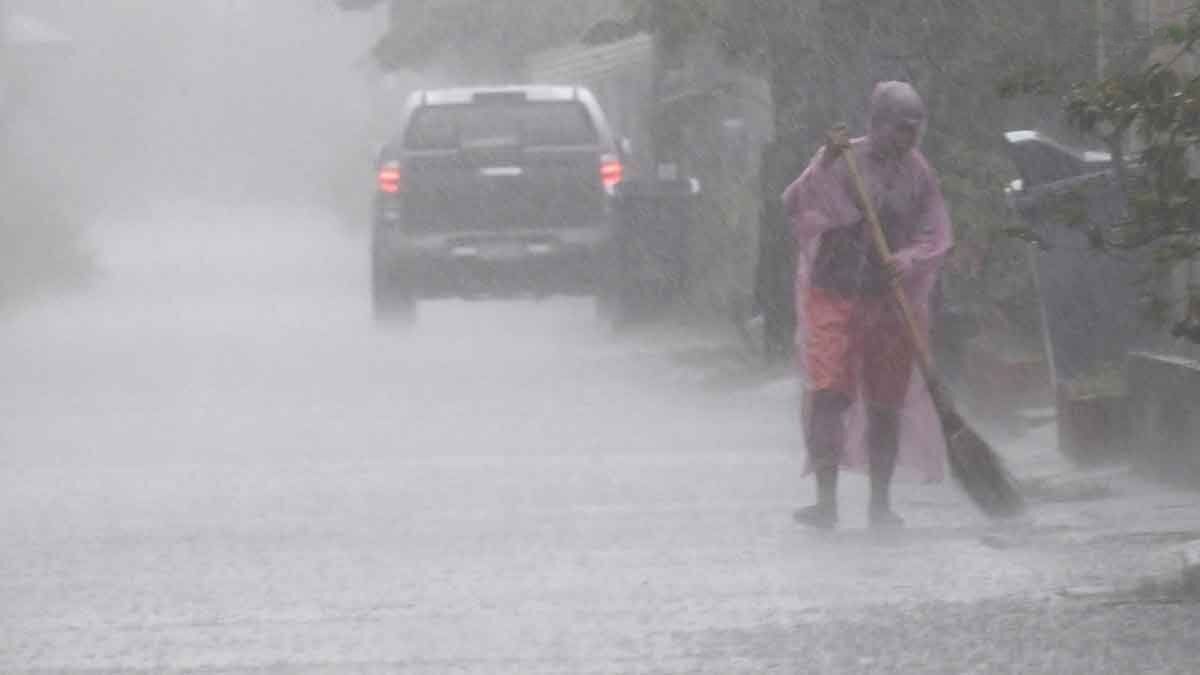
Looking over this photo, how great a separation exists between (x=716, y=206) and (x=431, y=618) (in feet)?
50.3

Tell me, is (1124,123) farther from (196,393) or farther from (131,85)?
(131,85)

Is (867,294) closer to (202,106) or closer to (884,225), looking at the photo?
(884,225)

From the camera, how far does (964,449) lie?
11078 millimetres

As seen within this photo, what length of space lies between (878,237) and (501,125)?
41.6 feet

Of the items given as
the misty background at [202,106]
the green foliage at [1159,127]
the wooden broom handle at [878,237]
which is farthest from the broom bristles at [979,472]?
the misty background at [202,106]

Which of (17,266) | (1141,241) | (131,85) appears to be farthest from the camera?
(131,85)

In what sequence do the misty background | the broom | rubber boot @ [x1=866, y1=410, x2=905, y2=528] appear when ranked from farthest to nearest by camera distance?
the misty background < rubber boot @ [x1=866, y1=410, x2=905, y2=528] < the broom

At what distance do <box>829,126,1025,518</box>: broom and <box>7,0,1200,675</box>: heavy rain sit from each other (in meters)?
0.01

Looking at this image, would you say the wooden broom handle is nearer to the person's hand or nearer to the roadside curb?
the person's hand

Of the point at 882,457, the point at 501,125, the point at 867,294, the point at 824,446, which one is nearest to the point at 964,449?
the point at 882,457

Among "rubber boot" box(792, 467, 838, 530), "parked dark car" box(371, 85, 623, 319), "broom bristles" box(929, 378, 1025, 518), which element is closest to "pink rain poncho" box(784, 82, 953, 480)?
"rubber boot" box(792, 467, 838, 530)

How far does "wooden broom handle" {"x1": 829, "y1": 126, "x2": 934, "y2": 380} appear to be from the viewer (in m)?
11.1

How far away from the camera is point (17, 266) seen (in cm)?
3559

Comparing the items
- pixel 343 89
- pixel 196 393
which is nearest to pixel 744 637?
pixel 196 393
